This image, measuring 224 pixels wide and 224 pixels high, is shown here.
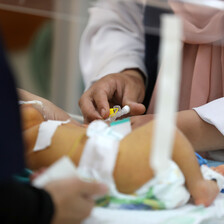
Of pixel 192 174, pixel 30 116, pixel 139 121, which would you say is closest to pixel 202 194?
pixel 192 174

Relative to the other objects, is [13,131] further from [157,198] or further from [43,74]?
[43,74]

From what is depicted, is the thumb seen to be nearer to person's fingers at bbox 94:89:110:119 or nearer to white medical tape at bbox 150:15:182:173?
person's fingers at bbox 94:89:110:119

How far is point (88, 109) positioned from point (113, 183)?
0.34 m

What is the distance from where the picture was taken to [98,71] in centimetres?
112

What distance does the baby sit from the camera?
510 millimetres

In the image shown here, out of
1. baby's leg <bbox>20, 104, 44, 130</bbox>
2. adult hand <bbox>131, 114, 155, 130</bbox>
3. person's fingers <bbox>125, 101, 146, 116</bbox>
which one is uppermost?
baby's leg <bbox>20, 104, 44, 130</bbox>

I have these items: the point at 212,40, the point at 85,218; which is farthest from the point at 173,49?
the point at 212,40

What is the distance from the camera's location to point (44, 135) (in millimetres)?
558

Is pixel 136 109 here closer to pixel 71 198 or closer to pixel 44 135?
pixel 44 135

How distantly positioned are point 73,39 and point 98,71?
0.25 meters

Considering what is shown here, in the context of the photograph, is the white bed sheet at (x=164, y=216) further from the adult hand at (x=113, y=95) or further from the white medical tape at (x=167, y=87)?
the adult hand at (x=113, y=95)

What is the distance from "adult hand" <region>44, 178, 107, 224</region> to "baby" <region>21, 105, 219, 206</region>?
0.05 m

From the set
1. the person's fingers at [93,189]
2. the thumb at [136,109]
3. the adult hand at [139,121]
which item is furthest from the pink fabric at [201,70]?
the person's fingers at [93,189]

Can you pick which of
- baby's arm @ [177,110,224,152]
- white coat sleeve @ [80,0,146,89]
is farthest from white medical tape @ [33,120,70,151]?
white coat sleeve @ [80,0,146,89]
